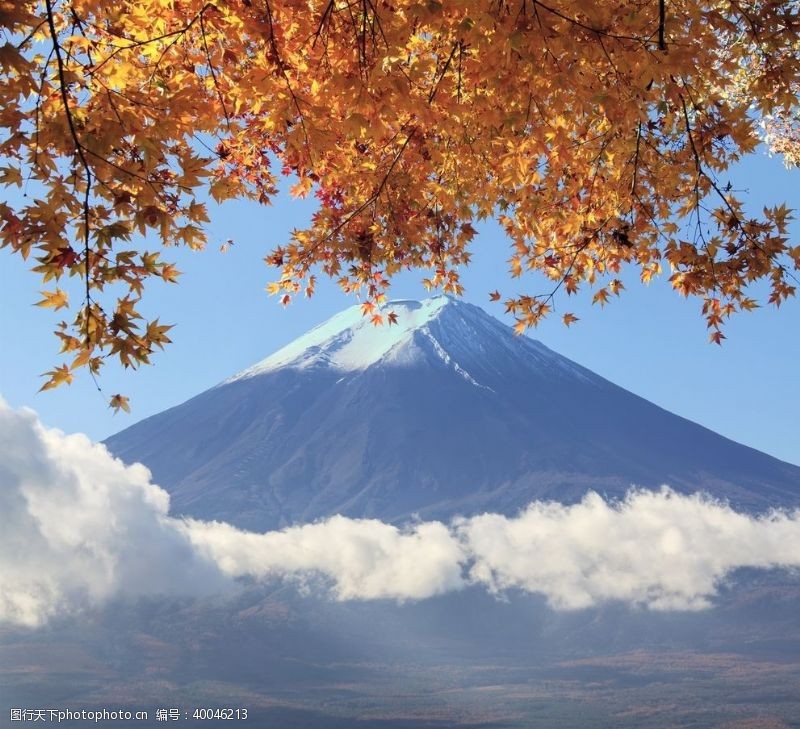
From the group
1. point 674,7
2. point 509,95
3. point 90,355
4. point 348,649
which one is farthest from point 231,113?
point 348,649

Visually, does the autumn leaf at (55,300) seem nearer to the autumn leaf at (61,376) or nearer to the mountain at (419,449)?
the autumn leaf at (61,376)

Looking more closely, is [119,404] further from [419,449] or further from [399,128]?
[419,449]

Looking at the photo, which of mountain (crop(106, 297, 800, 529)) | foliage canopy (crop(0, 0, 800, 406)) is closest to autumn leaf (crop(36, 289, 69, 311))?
foliage canopy (crop(0, 0, 800, 406))

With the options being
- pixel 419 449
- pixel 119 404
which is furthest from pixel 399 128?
pixel 419 449

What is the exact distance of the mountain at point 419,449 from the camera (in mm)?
166500

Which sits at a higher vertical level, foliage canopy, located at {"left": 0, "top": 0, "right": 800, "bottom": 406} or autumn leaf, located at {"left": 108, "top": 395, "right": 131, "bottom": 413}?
foliage canopy, located at {"left": 0, "top": 0, "right": 800, "bottom": 406}

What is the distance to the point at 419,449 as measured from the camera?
16975 centimetres

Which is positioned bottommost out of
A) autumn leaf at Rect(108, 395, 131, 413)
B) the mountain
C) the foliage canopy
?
autumn leaf at Rect(108, 395, 131, 413)

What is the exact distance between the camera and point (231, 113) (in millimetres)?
6609

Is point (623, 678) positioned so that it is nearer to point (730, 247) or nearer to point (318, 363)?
point (318, 363)

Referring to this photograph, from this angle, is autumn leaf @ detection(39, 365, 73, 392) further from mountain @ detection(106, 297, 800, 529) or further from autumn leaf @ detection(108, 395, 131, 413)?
mountain @ detection(106, 297, 800, 529)

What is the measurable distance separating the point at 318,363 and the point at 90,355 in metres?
188

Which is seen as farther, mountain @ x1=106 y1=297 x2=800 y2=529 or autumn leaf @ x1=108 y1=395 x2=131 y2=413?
mountain @ x1=106 y1=297 x2=800 y2=529

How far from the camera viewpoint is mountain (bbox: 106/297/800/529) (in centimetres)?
16650
